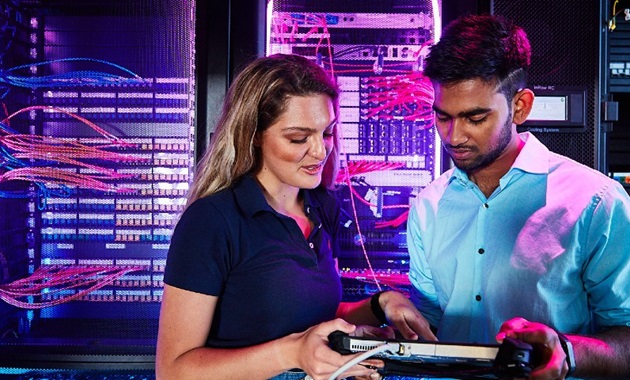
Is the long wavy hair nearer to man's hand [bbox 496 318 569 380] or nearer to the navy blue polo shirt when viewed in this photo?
the navy blue polo shirt

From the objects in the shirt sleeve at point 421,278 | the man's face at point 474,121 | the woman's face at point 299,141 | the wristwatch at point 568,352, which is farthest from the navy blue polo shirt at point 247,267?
the wristwatch at point 568,352

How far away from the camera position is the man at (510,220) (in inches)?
64.9

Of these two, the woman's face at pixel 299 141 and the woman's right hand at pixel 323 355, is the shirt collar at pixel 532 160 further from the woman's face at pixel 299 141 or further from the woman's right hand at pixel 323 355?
the woman's right hand at pixel 323 355

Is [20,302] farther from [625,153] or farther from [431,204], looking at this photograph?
[625,153]

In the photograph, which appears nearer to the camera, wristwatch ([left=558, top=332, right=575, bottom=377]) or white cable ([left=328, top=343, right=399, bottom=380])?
white cable ([left=328, top=343, right=399, bottom=380])

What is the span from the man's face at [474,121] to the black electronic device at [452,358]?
0.76 m

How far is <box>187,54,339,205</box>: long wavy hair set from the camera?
5.60 feet

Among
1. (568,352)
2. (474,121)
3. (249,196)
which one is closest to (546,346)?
(568,352)

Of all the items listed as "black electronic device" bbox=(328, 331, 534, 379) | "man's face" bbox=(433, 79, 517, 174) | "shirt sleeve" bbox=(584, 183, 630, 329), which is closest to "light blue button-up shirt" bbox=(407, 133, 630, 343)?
"shirt sleeve" bbox=(584, 183, 630, 329)

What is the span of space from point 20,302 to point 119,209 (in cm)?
60

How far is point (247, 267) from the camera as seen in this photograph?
1.60m

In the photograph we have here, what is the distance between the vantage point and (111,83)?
2613mm

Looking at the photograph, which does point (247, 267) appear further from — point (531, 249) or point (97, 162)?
point (97, 162)

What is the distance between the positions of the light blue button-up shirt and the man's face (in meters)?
0.11
